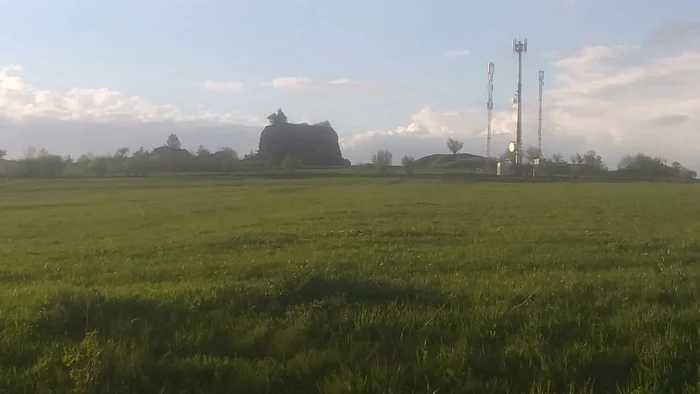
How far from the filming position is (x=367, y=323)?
7.46 m

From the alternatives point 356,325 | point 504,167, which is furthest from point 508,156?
point 356,325

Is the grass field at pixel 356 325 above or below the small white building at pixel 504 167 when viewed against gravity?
below

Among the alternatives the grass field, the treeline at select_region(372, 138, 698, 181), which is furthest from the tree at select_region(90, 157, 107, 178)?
the grass field

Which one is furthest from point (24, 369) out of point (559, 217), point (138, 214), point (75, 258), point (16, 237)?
point (138, 214)

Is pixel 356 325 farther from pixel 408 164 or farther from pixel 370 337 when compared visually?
pixel 408 164

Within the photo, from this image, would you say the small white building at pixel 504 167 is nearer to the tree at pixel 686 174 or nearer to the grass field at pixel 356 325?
the tree at pixel 686 174

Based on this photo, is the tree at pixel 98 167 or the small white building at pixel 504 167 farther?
the tree at pixel 98 167

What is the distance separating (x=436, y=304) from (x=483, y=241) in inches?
407

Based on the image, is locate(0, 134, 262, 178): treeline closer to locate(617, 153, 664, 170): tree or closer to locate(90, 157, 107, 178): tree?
locate(90, 157, 107, 178): tree

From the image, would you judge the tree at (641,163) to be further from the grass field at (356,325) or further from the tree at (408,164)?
the grass field at (356,325)

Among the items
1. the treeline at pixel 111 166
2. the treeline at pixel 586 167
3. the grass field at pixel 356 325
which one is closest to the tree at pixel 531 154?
the treeline at pixel 586 167

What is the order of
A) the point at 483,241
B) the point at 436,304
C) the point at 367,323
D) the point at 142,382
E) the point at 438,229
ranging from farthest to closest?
the point at 438,229 → the point at 483,241 → the point at 436,304 → the point at 367,323 → the point at 142,382

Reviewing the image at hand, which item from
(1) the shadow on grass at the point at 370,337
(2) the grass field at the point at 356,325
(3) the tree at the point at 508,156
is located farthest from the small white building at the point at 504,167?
(1) the shadow on grass at the point at 370,337

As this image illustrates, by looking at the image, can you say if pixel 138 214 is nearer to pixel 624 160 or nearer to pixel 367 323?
pixel 367 323
